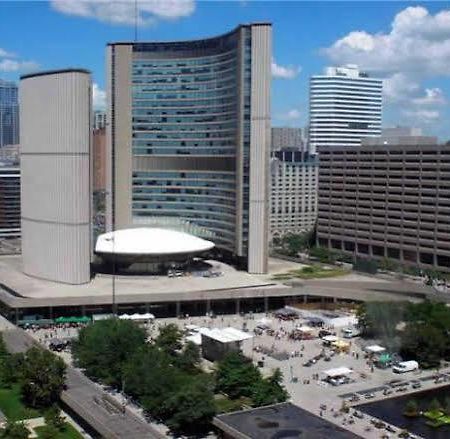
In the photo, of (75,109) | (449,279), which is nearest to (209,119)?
(75,109)

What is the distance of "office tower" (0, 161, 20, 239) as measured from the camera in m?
131

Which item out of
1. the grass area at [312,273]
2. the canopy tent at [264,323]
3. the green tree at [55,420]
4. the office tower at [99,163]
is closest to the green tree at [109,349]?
the green tree at [55,420]

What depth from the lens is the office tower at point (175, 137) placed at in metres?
90.4

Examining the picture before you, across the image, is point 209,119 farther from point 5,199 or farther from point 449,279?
point 5,199

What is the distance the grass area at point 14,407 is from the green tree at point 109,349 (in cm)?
540

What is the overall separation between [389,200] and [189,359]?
57.9 meters

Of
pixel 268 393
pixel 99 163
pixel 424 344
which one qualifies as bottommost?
pixel 268 393

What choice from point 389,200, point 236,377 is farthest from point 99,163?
point 236,377

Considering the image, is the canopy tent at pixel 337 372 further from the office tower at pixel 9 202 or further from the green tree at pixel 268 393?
the office tower at pixel 9 202

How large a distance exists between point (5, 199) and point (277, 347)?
275ft

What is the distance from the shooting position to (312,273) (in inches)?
3430

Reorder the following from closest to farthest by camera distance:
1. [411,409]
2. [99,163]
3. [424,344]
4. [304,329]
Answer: [411,409], [424,344], [304,329], [99,163]

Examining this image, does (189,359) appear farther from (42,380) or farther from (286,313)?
(286,313)

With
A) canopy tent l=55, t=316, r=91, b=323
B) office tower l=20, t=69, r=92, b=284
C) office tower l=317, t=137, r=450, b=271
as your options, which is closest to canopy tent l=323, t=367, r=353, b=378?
canopy tent l=55, t=316, r=91, b=323
